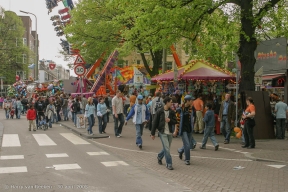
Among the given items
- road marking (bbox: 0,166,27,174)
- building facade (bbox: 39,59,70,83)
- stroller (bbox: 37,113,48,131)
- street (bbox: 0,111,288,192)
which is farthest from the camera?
building facade (bbox: 39,59,70,83)

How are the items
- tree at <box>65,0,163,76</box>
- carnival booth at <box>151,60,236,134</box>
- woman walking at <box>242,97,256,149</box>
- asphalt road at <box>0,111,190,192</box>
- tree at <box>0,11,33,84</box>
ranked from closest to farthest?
asphalt road at <box>0,111,190,192</box> < woman walking at <box>242,97,256,149</box> < carnival booth at <box>151,60,236,134</box> < tree at <box>65,0,163,76</box> < tree at <box>0,11,33,84</box>

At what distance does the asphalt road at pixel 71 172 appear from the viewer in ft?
24.8

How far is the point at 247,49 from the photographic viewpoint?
1593 centimetres

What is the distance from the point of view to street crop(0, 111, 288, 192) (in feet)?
25.2

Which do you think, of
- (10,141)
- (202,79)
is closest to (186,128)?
(10,141)

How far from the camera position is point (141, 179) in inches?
327

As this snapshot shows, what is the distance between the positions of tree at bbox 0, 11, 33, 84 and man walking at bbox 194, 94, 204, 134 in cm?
4695

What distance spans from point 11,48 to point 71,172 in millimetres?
54678

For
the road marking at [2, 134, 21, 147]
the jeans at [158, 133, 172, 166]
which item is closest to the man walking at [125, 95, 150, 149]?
the jeans at [158, 133, 172, 166]

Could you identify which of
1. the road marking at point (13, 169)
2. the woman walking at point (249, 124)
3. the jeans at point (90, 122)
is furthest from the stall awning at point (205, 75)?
the road marking at point (13, 169)

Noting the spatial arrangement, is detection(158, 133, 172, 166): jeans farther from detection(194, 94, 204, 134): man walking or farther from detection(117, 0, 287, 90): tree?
detection(194, 94, 204, 134): man walking

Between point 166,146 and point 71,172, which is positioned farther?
point 166,146

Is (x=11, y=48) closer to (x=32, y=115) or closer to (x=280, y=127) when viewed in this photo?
(x=32, y=115)

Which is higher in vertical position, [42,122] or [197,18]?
[197,18]
